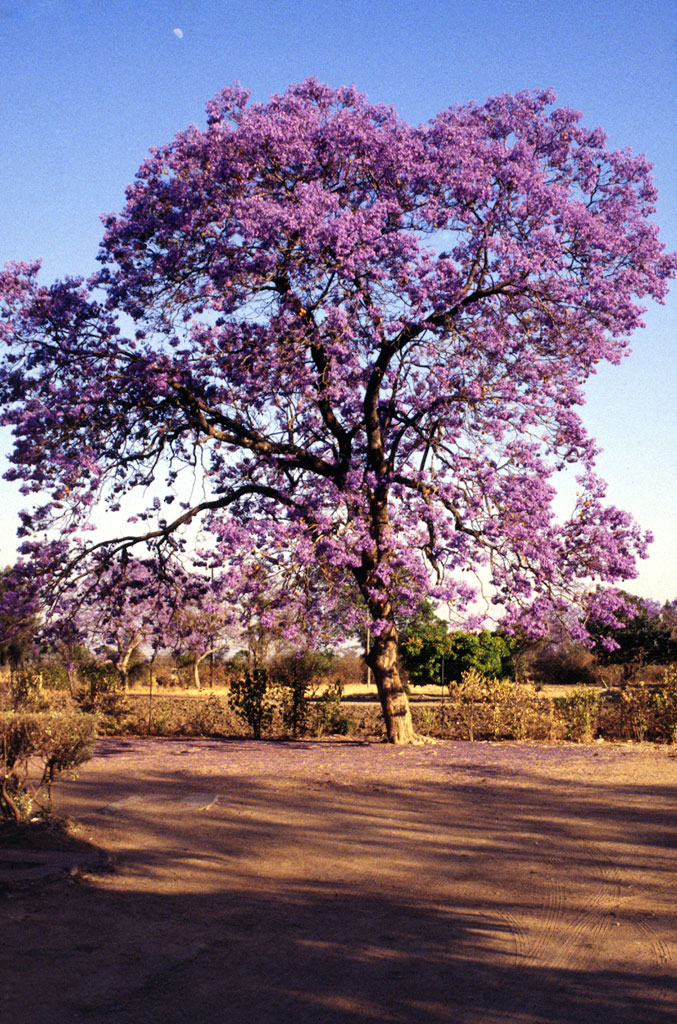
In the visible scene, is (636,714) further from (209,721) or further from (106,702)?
(106,702)

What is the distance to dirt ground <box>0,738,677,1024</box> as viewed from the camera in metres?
5.50

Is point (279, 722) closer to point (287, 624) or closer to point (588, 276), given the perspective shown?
point (287, 624)

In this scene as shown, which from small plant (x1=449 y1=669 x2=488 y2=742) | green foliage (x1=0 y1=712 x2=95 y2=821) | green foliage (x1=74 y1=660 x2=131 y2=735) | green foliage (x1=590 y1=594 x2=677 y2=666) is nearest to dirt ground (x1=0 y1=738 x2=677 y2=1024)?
green foliage (x1=0 y1=712 x2=95 y2=821)

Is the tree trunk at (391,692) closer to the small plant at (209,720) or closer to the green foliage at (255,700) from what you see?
the green foliage at (255,700)

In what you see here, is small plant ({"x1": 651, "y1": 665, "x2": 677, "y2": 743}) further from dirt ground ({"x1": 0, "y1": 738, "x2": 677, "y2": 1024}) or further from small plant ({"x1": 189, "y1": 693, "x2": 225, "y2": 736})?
small plant ({"x1": 189, "y1": 693, "x2": 225, "y2": 736})

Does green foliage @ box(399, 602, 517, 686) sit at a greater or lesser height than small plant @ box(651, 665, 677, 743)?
greater

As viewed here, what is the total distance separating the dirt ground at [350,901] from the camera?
18.0 ft

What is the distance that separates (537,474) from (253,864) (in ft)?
29.2

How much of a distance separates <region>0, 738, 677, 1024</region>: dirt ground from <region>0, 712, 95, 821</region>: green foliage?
2.05 ft

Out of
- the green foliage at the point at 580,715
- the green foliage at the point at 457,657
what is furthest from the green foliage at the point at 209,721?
the green foliage at the point at 457,657

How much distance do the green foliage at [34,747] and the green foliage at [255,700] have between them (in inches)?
375

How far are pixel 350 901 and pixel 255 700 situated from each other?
1171 cm

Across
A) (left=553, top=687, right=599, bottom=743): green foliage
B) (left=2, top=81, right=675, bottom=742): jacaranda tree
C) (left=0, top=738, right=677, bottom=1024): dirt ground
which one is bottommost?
(left=0, top=738, right=677, bottom=1024): dirt ground

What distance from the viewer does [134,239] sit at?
15.5 meters
